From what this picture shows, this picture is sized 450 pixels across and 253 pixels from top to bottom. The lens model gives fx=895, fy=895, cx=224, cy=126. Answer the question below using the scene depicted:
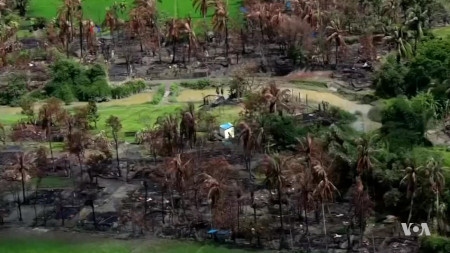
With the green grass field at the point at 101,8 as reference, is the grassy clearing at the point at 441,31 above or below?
below

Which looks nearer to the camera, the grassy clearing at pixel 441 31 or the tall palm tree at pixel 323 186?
the tall palm tree at pixel 323 186

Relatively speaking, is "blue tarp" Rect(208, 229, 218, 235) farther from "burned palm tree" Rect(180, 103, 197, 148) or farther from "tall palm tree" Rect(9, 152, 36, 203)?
"tall palm tree" Rect(9, 152, 36, 203)

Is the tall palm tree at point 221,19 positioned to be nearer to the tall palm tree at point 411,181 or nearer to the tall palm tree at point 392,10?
the tall palm tree at point 392,10

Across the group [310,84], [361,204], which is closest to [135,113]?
[310,84]

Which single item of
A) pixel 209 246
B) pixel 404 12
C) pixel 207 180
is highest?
pixel 404 12

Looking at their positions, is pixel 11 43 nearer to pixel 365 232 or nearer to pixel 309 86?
pixel 309 86

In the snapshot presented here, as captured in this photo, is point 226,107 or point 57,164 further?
point 226,107

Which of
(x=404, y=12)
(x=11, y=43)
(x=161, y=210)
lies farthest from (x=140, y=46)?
(x=161, y=210)

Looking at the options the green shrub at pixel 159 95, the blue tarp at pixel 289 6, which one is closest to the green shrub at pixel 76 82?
the green shrub at pixel 159 95
